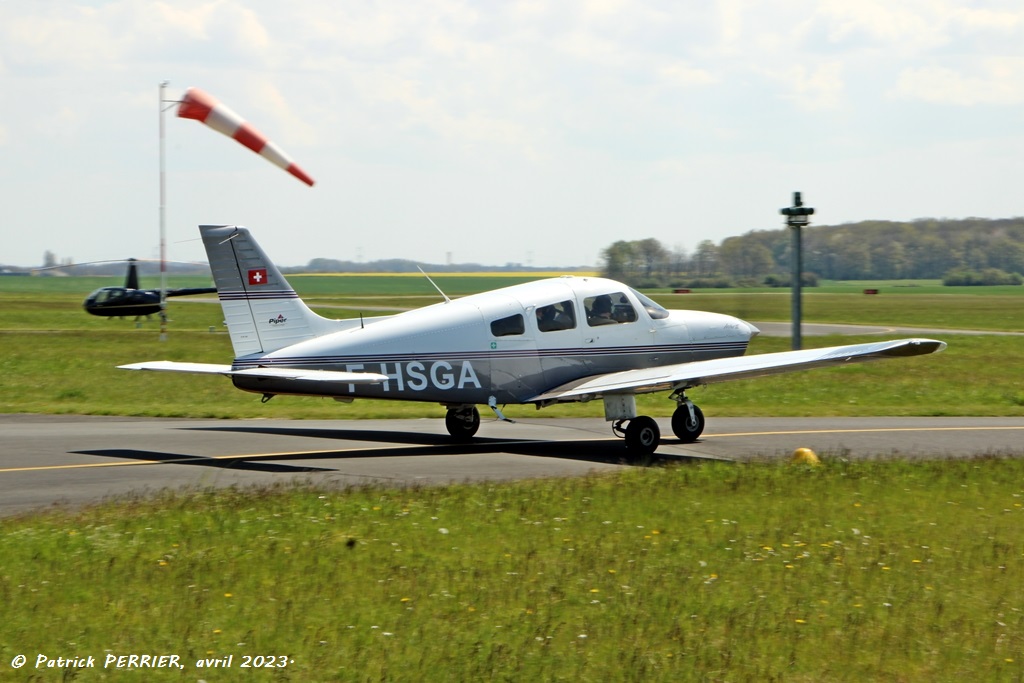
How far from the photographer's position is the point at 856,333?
65.0m

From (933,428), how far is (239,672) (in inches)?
718

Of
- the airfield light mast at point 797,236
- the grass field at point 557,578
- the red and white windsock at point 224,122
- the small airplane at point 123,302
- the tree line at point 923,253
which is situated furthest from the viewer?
the tree line at point 923,253

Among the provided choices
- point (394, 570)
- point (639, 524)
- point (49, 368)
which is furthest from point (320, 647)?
point (49, 368)

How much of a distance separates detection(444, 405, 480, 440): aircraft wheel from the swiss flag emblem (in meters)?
4.07

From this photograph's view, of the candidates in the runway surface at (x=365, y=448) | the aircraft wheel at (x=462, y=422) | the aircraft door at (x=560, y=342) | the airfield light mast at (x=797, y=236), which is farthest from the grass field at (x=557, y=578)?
the airfield light mast at (x=797, y=236)

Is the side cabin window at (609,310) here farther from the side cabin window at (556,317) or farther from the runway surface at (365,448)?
the runway surface at (365,448)

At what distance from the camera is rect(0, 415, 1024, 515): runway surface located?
15.1 meters

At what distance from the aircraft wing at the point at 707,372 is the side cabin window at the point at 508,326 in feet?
3.80

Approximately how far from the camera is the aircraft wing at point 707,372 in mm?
17094

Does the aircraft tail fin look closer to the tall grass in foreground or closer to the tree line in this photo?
the tall grass in foreground

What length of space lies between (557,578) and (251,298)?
987 centimetres

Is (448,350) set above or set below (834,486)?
above

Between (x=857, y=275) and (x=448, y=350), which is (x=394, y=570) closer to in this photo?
(x=448, y=350)

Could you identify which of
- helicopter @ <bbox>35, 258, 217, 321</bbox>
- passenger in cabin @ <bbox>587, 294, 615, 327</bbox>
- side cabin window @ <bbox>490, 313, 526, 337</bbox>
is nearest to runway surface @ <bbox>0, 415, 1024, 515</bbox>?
side cabin window @ <bbox>490, 313, 526, 337</bbox>
